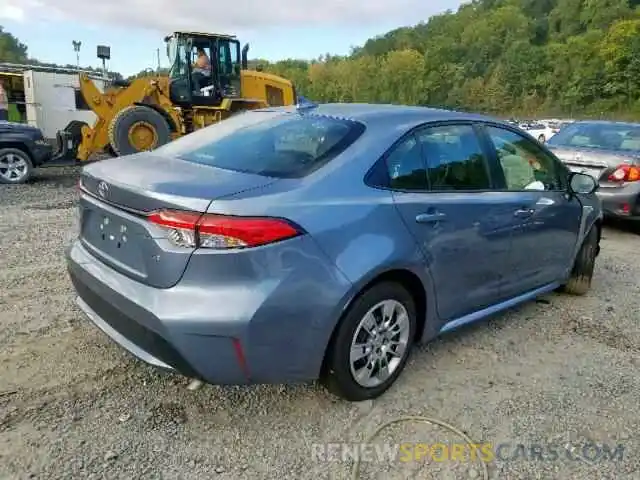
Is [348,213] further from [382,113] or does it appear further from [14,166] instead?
Result: [14,166]

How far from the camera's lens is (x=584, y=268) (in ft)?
14.8

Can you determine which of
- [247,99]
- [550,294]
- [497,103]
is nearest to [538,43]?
[497,103]

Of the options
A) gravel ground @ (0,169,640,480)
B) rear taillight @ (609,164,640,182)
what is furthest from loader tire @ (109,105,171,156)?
rear taillight @ (609,164,640,182)

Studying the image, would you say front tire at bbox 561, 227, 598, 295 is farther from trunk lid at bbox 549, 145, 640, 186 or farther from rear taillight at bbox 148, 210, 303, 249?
rear taillight at bbox 148, 210, 303, 249

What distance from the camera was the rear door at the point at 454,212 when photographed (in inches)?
113

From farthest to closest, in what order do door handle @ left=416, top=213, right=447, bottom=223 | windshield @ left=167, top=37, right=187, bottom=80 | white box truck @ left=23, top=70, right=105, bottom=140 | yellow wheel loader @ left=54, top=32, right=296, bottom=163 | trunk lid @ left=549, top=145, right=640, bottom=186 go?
1. white box truck @ left=23, top=70, right=105, bottom=140
2. windshield @ left=167, top=37, right=187, bottom=80
3. yellow wheel loader @ left=54, top=32, right=296, bottom=163
4. trunk lid @ left=549, top=145, right=640, bottom=186
5. door handle @ left=416, top=213, right=447, bottom=223

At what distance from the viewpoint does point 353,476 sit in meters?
→ 2.32

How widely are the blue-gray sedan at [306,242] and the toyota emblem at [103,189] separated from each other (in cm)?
1

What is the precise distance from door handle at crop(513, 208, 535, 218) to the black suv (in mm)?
8699

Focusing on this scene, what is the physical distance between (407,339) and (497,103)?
8984cm

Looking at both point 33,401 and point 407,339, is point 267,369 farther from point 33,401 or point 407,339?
point 33,401

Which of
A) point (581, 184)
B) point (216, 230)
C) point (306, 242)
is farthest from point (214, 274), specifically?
point (581, 184)

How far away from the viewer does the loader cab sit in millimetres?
11773

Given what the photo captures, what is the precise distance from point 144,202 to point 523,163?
8.72 feet
